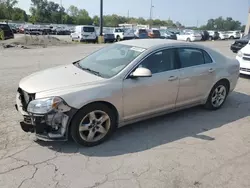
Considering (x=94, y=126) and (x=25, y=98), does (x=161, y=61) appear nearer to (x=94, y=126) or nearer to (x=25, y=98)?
(x=94, y=126)

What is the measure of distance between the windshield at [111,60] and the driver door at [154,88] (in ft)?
0.80

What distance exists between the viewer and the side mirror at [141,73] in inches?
140

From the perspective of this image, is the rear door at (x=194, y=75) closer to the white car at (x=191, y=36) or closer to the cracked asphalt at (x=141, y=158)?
the cracked asphalt at (x=141, y=158)

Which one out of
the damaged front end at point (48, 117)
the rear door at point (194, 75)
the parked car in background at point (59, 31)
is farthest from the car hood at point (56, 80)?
the parked car in background at point (59, 31)

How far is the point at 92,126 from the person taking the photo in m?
3.47

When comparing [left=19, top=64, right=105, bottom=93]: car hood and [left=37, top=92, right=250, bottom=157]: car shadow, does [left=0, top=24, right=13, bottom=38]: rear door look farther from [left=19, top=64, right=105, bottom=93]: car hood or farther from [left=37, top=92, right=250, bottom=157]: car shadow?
[left=37, top=92, right=250, bottom=157]: car shadow

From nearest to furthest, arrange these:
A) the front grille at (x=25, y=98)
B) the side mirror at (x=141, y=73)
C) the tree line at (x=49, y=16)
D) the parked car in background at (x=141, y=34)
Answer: the front grille at (x=25, y=98), the side mirror at (x=141, y=73), the parked car in background at (x=141, y=34), the tree line at (x=49, y=16)

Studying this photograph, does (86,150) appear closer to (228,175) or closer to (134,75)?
(134,75)

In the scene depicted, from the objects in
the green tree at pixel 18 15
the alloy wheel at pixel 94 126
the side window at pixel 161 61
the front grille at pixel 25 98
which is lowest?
the alloy wheel at pixel 94 126

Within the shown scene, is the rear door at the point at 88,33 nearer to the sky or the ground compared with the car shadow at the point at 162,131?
nearer to the sky

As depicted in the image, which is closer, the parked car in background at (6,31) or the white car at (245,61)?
the white car at (245,61)

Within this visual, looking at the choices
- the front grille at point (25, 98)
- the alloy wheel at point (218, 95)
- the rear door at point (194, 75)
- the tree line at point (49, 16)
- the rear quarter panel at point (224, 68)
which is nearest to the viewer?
the front grille at point (25, 98)

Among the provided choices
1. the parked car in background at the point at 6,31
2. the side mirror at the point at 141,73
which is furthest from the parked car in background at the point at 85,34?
the side mirror at the point at 141,73

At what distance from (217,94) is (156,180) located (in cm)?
296
